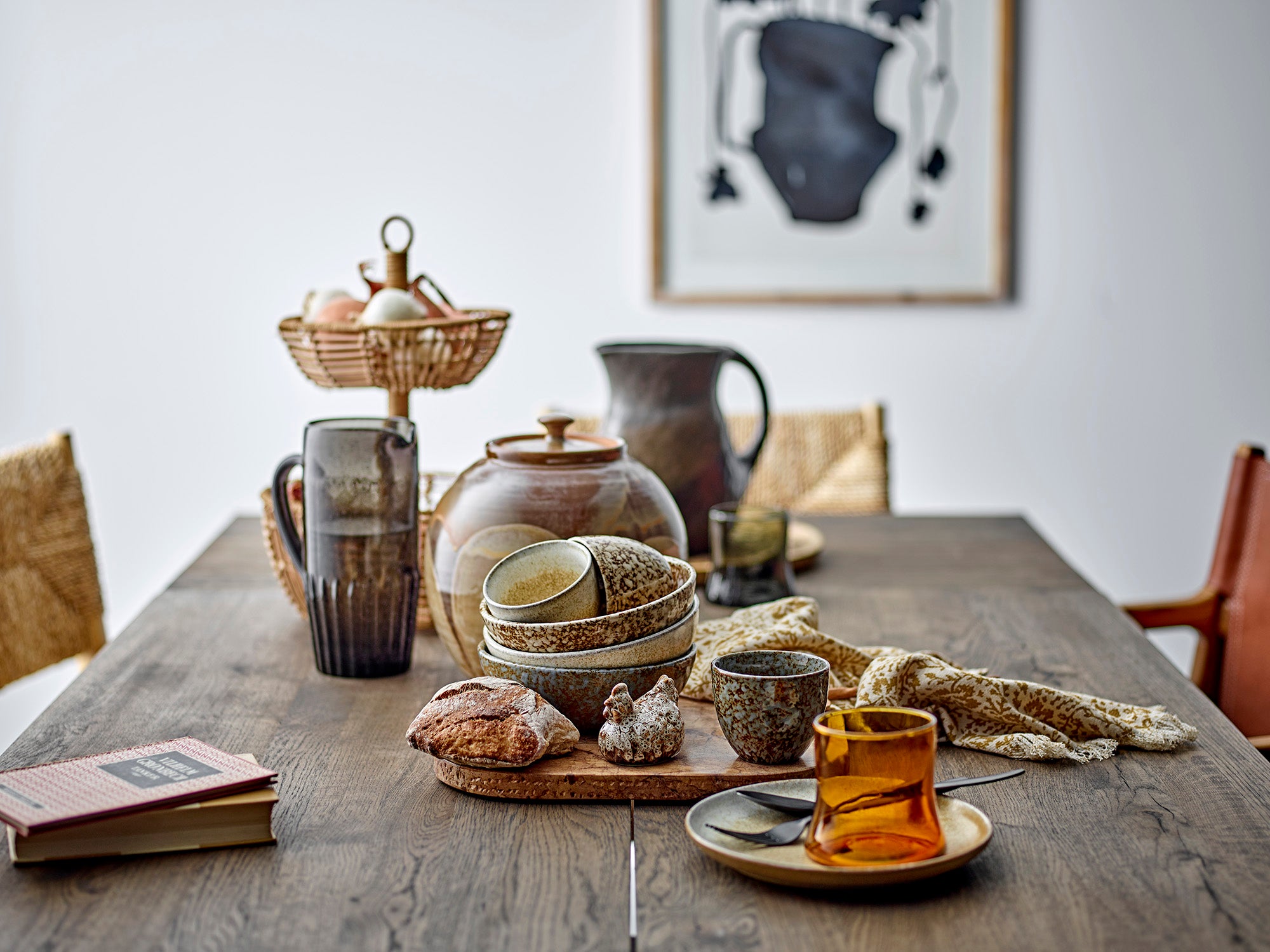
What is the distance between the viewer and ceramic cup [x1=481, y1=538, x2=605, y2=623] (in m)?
0.96

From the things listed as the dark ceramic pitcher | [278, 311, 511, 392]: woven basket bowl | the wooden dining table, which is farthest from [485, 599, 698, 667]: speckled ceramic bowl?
the dark ceramic pitcher

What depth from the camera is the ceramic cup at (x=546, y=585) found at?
3.14 feet

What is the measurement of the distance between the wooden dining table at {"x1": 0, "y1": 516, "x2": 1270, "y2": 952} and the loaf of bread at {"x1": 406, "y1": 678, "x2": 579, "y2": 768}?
0.03 metres

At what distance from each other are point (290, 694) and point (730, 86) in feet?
7.04

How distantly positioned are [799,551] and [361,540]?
0.67m

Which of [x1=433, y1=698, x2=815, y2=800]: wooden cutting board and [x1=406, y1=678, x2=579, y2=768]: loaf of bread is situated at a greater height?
[x1=406, y1=678, x2=579, y2=768]: loaf of bread

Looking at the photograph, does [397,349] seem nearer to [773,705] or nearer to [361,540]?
[361,540]

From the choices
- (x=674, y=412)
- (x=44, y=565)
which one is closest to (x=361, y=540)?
(x=674, y=412)

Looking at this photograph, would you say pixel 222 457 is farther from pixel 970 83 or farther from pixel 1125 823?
pixel 1125 823

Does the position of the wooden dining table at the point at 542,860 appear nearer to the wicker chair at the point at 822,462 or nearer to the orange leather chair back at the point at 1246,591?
the orange leather chair back at the point at 1246,591

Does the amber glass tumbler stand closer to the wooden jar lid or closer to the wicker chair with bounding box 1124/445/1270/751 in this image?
the wooden jar lid

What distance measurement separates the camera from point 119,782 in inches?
32.3

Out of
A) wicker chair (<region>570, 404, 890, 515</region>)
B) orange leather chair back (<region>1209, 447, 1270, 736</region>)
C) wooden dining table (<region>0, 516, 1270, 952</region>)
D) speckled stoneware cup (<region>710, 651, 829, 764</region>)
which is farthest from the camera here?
wicker chair (<region>570, 404, 890, 515</region>)

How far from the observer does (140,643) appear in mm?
1297
